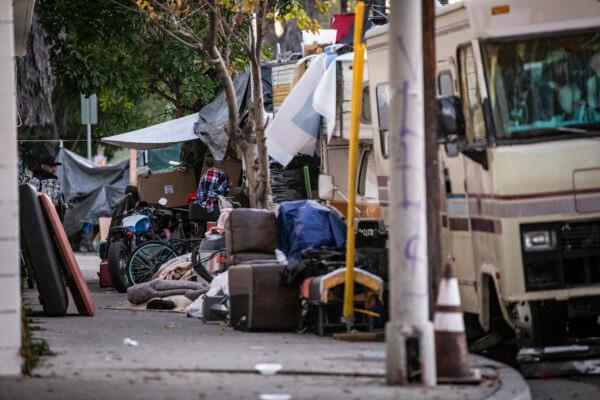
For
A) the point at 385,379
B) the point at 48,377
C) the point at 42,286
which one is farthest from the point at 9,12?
the point at 42,286

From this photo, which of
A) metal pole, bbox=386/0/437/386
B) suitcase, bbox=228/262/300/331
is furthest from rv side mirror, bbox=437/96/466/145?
suitcase, bbox=228/262/300/331

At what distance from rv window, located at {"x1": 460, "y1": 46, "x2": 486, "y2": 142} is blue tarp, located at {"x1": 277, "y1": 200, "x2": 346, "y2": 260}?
2493 millimetres

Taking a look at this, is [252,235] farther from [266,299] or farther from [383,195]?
[383,195]

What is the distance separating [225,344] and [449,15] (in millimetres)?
3627

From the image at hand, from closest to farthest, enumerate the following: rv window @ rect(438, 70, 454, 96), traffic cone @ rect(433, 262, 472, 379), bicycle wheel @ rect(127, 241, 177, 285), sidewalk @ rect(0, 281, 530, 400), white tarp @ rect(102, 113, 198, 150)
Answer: sidewalk @ rect(0, 281, 530, 400) → traffic cone @ rect(433, 262, 472, 379) → rv window @ rect(438, 70, 454, 96) → bicycle wheel @ rect(127, 241, 177, 285) → white tarp @ rect(102, 113, 198, 150)

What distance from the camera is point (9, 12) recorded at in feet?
34.8

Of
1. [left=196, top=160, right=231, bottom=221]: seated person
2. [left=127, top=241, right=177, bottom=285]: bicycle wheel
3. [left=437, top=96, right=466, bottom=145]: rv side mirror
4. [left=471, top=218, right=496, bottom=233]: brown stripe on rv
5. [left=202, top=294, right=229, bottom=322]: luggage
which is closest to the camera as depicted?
[left=437, top=96, right=466, bottom=145]: rv side mirror

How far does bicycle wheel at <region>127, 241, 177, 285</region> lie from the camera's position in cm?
2147

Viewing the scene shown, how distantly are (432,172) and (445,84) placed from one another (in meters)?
2.24

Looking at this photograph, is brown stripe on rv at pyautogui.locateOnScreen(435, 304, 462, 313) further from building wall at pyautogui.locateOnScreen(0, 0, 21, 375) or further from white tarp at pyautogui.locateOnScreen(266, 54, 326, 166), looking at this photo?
white tarp at pyautogui.locateOnScreen(266, 54, 326, 166)

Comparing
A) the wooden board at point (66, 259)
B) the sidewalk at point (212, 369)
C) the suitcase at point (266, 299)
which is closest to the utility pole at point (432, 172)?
the sidewalk at point (212, 369)

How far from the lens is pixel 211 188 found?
75.1 feet

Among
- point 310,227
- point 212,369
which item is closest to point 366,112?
point 310,227

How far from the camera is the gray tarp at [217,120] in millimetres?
25547
